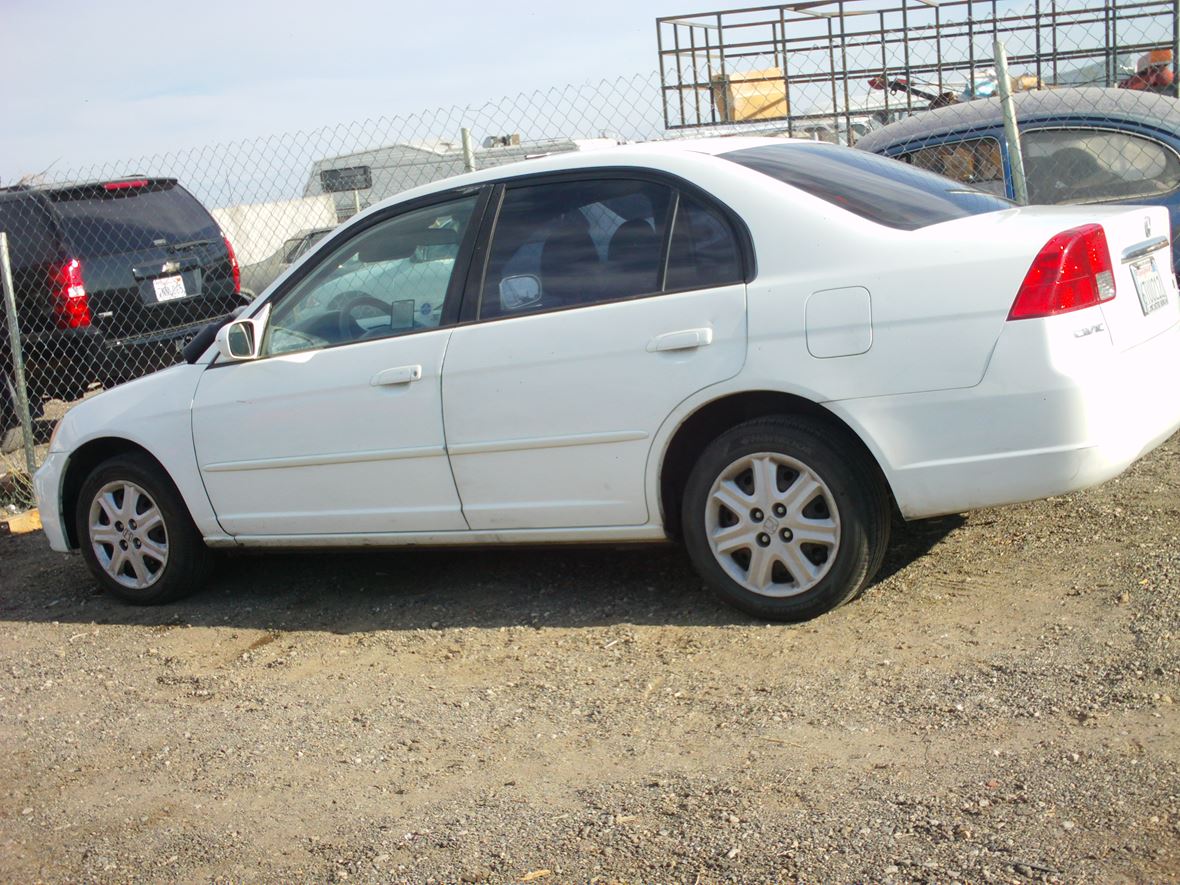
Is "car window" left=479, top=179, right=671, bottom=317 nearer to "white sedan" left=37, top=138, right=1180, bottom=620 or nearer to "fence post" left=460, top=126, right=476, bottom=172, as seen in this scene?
"white sedan" left=37, top=138, right=1180, bottom=620

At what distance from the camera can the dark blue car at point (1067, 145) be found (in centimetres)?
715

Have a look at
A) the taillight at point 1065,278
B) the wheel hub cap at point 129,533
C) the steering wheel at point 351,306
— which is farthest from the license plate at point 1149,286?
the wheel hub cap at point 129,533

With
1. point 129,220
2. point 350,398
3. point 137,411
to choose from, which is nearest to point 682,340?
point 350,398

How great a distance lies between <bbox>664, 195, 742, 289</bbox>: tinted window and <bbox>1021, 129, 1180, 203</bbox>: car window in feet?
12.4

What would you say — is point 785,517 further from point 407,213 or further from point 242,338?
point 242,338

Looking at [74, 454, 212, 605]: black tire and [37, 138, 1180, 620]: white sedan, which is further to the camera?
[74, 454, 212, 605]: black tire

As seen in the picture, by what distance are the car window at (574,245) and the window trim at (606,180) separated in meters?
0.02

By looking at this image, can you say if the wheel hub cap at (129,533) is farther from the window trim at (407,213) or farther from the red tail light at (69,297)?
the red tail light at (69,297)

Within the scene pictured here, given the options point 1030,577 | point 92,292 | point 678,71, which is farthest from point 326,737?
point 678,71

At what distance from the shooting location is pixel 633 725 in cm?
389

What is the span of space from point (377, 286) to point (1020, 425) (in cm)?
256

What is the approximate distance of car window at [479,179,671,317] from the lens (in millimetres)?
4602

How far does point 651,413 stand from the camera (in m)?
4.47

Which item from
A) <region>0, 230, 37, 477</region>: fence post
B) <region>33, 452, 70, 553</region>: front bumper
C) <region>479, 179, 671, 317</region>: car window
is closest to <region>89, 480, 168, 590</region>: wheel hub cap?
<region>33, 452, 70, 553</region>: front bumper
